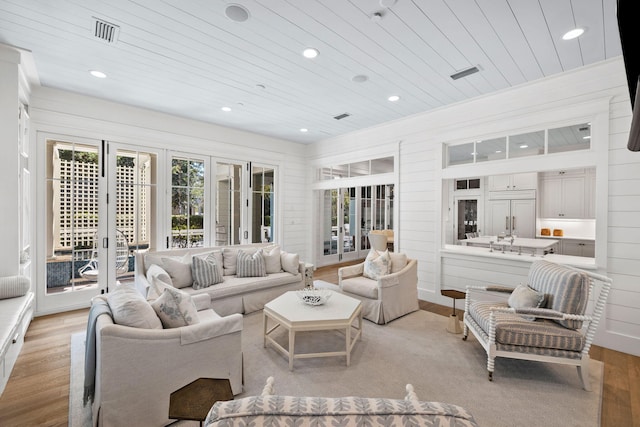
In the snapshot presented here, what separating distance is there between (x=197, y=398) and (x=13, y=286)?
107 inches

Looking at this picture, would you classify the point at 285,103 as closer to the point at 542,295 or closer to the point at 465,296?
the point at 465,296

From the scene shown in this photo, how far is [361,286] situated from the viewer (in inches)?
149

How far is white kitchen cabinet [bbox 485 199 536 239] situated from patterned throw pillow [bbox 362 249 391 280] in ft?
13.7

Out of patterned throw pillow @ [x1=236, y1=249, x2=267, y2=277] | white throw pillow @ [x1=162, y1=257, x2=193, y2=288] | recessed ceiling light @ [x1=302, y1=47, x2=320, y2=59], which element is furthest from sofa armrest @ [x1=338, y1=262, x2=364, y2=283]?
recessed ceiling light @ [x1=302, y1=47, x2=320, y2=59]

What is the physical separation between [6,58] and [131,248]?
262 cm

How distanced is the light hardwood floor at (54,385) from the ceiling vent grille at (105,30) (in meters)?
2.99

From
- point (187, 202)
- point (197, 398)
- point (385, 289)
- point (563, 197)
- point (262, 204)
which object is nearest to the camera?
point (197, 398)

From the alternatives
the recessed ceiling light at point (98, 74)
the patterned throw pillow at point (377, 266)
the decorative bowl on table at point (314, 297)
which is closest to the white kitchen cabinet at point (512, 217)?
the patterned throw pillow at point (377, 266)

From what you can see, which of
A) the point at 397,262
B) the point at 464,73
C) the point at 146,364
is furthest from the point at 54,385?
the point at 464,73

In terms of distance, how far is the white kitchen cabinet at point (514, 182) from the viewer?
20.9 feet

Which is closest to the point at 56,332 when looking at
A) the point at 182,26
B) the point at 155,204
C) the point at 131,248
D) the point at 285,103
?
the point at 131,248

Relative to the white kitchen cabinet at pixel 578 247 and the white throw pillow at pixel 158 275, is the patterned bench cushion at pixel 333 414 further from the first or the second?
the white kitchen cabinet at pixel 578 247

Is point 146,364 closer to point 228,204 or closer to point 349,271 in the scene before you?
point 349,271

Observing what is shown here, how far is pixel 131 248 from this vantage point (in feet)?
14.8
